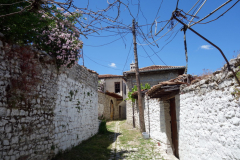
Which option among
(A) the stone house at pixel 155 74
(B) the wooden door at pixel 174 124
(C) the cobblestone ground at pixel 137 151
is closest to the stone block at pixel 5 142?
(C) the cobblestone ground at pixel 137 151

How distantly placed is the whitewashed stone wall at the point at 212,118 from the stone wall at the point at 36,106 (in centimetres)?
417

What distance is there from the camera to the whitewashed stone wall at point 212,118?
301 centimetres

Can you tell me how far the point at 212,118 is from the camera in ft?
11.8

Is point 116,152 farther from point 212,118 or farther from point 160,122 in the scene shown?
point 212,118

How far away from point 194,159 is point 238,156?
5.79 ft

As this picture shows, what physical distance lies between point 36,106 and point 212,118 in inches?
178

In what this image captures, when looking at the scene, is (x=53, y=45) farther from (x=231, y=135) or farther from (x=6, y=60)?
(x=231, y=135)

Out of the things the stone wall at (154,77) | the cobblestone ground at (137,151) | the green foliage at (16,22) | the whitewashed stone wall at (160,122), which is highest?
the stone wall at (154,77)

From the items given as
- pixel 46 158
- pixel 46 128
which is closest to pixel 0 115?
pixel 46 128

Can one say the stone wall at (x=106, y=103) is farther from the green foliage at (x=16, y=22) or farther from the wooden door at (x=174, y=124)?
the green foliage at (x=16, y=22)

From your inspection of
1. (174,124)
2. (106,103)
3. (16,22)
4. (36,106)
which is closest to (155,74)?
(106,103)

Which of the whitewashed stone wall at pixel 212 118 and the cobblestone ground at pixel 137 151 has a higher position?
the whitewashed stone wall at pixel 212 118

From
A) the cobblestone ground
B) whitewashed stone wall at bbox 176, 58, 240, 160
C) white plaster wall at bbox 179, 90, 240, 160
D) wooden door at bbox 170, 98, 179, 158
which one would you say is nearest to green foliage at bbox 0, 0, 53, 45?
whitewashed stone wall at bbox 176, 58, 240, 160

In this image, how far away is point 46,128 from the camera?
Result: 5.41 m
